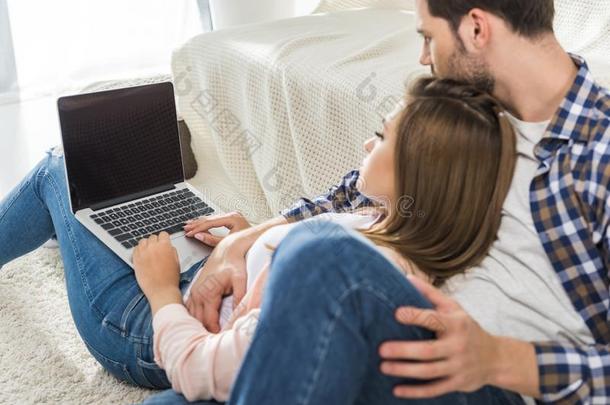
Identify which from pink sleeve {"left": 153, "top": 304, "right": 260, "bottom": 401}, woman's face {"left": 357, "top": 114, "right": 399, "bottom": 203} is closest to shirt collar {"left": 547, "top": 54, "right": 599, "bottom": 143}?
woman's face {"left": 357, "top": 114, "right": 399, "bottom": 203}

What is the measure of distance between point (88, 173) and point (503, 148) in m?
0.75

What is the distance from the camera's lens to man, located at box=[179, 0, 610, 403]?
0.80 meters

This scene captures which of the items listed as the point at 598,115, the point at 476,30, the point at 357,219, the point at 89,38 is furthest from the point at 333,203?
the point at 89,38

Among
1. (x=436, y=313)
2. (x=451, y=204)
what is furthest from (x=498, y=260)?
(x=436, y=313)

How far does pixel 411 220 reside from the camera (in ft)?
3.51

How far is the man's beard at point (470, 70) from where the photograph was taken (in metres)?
1.15

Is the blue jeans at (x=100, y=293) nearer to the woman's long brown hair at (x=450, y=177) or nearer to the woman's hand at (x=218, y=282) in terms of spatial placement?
the woman's hand at (x=218, y=282)

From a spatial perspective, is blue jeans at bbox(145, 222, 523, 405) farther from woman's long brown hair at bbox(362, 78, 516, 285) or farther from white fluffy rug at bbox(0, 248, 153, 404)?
white fluffy rug at bbox(0, 248, 153, 404)

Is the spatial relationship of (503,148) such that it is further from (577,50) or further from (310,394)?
(577,50)

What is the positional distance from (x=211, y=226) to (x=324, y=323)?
2.09 feet

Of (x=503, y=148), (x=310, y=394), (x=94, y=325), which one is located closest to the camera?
(x=310, y=394)

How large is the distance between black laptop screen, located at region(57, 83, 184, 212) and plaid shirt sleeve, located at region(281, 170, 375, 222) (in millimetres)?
292

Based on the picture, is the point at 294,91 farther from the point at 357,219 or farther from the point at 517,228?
the point at 517,228

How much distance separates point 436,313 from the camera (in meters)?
0.80
